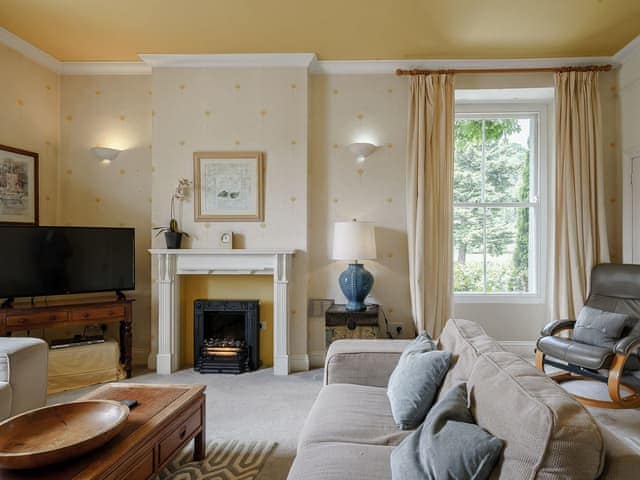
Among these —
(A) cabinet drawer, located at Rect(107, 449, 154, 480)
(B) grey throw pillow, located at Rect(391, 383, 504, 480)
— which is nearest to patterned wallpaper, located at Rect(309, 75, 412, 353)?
(A) cabinet drawer, located at Rect(107, 449, 154, 480)

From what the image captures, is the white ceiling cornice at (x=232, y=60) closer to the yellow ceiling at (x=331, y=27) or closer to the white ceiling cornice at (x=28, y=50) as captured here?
the yellow ceiling at (x=331, y=27)

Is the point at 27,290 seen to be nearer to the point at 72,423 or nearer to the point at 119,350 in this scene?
the point at 119,350

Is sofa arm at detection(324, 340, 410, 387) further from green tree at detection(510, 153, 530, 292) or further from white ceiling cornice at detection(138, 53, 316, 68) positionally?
white ceiling cornice at detection(138, 53, 316, 68)

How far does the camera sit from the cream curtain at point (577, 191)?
3840mm

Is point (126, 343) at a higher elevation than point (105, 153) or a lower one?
lower

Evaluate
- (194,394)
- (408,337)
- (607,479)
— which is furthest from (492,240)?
(607,479)

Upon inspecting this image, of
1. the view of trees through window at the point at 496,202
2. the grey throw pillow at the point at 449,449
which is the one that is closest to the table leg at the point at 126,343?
the grey throw pillow at the point at 449,449

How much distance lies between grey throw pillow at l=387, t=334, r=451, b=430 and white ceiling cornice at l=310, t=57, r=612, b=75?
304 centimetres

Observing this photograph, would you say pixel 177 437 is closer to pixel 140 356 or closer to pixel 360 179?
pixel 140 356

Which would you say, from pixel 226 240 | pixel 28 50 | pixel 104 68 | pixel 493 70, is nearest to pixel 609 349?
pixel 493 70

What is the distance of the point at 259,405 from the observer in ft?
10.1

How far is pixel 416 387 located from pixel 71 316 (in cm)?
294

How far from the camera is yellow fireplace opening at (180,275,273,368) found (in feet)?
13.3

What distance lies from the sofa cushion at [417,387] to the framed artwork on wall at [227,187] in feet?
7.97
